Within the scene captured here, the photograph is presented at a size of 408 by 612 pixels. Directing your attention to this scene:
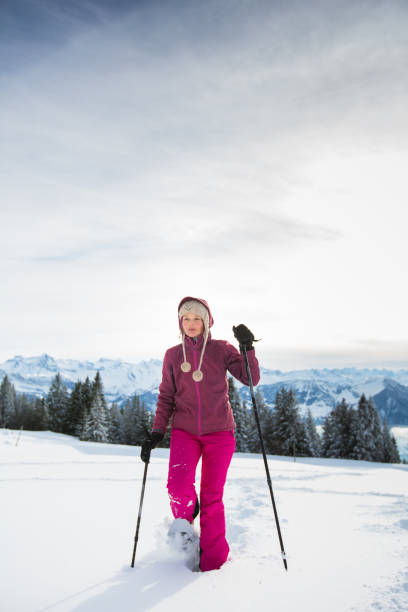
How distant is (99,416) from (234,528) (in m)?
38.5

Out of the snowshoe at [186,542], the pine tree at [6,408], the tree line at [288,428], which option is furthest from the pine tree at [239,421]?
the pine tree at [6,408]

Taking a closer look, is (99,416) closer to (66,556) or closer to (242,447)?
(242,447)

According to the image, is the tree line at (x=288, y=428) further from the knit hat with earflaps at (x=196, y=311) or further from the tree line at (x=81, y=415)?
the knit hat with earflaps at (x=196, y=311)

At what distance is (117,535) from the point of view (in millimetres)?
3469

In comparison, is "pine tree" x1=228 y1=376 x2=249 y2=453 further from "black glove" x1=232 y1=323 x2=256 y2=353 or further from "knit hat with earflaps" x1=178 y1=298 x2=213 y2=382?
"black glove" x1=232 y1=323 x2=256 y2=353

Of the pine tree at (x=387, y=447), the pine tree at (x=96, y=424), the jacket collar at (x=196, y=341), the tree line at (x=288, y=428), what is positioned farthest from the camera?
the pine tree at (x=387, y=447)

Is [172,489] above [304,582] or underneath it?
above

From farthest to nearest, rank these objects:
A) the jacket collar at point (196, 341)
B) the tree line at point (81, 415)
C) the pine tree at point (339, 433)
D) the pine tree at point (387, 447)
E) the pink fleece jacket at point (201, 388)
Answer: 1. the pine tree at point (387, 447)
2. the tree line at point (81, 415)
3. the pine tree at point (339, 433)
4. the jacket collar at point (196, 341)
5. the pink fleece jacket at point (201, 388)

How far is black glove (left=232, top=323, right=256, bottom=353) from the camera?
342 cm

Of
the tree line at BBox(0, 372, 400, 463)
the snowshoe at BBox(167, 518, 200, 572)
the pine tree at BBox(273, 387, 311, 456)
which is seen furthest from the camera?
the tree line at BBox(0, 372, 400, 463)

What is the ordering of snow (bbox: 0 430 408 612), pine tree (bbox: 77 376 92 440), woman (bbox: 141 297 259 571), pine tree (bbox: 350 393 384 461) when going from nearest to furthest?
snow (bbox: 0 430 408 612) → woman (bbox: 141 297 259 571) → pine tree (bbox: 350 393 384 461) → pine tree (bbox: 77 376 92 440)

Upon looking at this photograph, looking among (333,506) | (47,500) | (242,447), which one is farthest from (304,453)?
(47,500)

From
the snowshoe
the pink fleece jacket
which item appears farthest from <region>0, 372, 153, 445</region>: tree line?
the snowshoe

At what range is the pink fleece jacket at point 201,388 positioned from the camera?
336 centimetres
